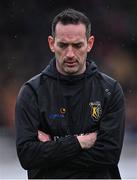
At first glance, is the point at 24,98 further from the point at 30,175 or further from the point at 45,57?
the point at 45,57

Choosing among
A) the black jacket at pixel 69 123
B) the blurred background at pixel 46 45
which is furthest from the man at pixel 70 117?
the blurred background at pixel 46 45

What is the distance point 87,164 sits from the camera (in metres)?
4.72

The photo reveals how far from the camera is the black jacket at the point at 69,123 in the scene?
473 cm

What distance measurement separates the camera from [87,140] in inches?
188

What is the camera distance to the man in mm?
4734

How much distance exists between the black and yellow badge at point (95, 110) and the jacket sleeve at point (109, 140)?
0.17ft

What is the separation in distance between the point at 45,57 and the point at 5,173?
2.48 metres

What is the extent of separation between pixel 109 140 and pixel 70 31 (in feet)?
2.40

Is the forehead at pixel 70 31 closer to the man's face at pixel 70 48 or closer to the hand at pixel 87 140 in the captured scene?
the man's face at pixel 70 48

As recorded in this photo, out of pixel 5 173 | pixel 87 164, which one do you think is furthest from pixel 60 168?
pixel 5 173

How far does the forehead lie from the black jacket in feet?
0.75

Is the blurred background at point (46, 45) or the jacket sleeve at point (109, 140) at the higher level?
the jacket sleeve at point (109, 140)

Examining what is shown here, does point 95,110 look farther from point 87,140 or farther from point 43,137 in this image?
point 43,137

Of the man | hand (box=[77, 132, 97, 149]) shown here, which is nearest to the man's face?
the man
